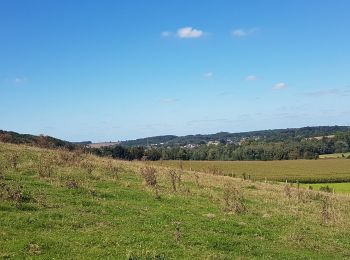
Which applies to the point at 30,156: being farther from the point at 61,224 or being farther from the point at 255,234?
the point at 255,234

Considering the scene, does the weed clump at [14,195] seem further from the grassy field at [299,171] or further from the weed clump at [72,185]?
the grassy field at [299,171]

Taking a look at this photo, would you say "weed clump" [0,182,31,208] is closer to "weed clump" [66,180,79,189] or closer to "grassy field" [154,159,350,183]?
"weed clump" [66,180,79,189]

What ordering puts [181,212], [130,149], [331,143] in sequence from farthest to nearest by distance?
1. [331,143]
2. [130,149]
3. [181,212]

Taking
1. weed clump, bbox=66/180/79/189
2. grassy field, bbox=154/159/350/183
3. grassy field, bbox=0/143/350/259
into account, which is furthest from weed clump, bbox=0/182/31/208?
grassy field, bbox=154/159/350/183

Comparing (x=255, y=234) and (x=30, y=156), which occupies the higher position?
(x=30, y=156)

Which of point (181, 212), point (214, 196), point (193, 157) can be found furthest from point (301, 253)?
point (193, 157)

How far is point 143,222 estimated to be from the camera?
1633cm

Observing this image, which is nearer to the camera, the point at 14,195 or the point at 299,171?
the point at 14,195

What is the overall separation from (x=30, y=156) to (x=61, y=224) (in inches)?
715

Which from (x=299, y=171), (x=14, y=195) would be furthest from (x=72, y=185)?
(x=299, y=171)

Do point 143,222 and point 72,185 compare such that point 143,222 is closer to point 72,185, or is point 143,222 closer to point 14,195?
point 14,195

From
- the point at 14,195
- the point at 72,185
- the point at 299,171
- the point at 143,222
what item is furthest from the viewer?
the point at 299,171

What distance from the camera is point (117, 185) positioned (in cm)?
2486

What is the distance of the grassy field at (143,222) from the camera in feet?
41.8
